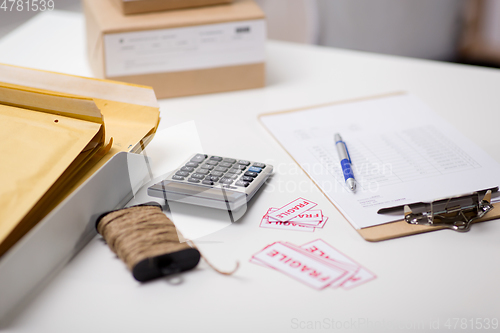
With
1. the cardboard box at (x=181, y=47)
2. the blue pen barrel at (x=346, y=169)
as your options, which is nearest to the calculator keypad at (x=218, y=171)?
the blue pen barrel at (x=346, y=169)

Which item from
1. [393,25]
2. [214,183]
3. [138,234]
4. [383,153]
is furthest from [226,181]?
[393,25]

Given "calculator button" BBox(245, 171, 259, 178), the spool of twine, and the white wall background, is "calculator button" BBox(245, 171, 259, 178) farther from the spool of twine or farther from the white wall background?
the white wall background

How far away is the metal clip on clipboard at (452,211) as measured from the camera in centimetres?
54

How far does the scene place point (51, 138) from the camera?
1.80ft

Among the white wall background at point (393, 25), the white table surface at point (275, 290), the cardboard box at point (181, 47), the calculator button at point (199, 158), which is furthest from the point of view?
the white wall background at point (393, 25)

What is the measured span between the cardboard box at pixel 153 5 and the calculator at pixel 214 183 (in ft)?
1.25

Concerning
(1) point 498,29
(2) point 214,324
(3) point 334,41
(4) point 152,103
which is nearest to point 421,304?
(2) point 214,324

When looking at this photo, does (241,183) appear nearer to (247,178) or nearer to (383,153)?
(247,178)

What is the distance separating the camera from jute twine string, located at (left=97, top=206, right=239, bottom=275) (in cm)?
47

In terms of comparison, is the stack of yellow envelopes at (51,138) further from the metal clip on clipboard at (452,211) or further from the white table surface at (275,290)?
the metal clip on clipboard at (452,211)

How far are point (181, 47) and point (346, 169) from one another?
0.41m

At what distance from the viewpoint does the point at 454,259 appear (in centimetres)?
50

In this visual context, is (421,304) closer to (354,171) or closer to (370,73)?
(354,171)

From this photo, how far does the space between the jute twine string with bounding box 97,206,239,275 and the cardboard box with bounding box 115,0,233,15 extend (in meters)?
0.48
